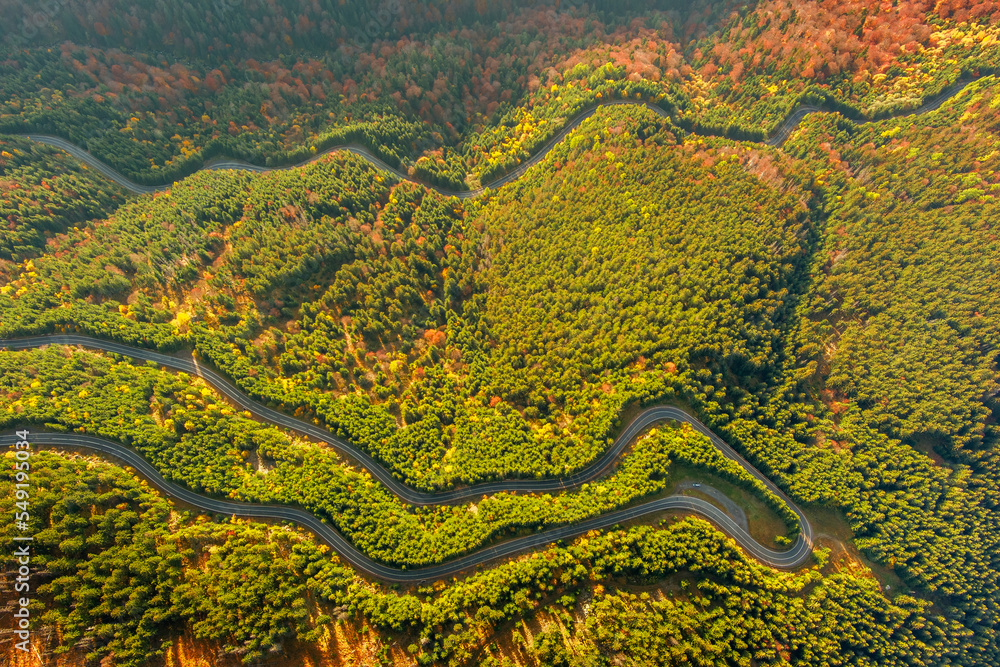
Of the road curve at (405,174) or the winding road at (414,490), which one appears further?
the road curve at (405,174)

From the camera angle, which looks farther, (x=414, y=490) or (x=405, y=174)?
(x=405, y=174)

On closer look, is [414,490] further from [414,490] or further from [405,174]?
[405,174]

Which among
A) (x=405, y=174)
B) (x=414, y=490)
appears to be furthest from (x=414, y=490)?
(x=405, y=174)

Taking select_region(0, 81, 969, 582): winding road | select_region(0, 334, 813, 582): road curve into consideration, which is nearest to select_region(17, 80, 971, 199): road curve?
select_region(0, 334, 813, 582): road curve

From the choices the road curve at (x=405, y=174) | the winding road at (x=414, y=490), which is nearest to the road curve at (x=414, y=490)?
the winding road at (x=414, y=490)

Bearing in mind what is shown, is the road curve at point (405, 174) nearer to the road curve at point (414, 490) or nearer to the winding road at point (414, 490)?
the road curve at point (414, 490)

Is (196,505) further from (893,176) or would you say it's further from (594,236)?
(893,176)

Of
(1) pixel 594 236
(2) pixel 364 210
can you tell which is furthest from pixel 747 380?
(2) pixel 364 210

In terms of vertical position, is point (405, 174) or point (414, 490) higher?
point (405, 174)

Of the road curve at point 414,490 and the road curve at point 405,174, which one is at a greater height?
the road curve at point 405,174
